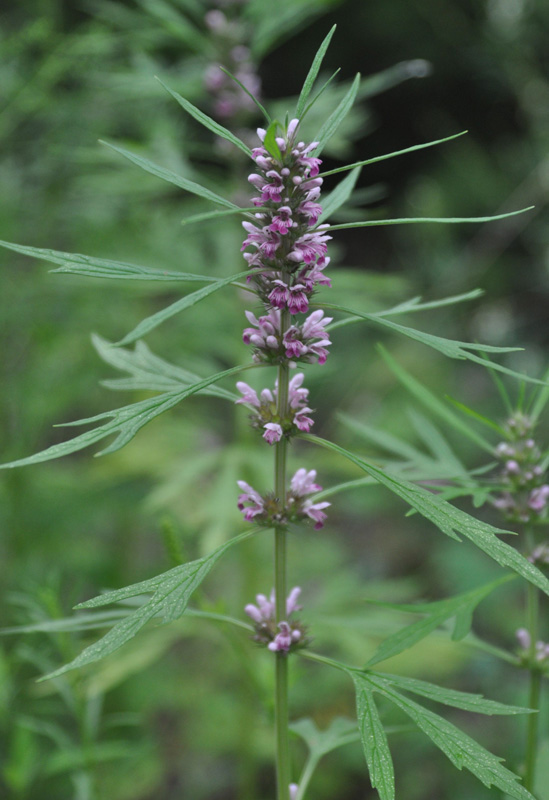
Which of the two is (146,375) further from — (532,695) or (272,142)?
(532,695)

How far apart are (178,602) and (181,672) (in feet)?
7.59

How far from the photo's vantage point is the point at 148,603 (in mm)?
693

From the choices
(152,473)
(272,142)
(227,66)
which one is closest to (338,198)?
(272,142)

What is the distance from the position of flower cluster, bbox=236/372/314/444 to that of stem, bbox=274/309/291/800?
0.04 ft

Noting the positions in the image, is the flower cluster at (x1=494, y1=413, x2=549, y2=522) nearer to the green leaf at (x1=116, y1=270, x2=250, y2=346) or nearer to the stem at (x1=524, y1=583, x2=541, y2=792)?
the stem at (x1=524, y1=583, x2=541, y2=792)

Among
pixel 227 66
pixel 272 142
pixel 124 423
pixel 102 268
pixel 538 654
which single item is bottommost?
pixel 538 654

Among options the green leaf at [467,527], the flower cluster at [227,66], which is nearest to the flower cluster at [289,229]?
the green leaf at [467,527]

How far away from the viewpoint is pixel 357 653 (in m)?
1.92

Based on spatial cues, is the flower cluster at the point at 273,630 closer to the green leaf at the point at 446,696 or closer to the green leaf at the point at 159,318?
the green leaf at the point at 446,696

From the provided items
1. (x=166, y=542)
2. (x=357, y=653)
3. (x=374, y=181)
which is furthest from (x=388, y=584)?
(x=374, y=181)

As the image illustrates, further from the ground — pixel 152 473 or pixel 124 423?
pixel 124 423

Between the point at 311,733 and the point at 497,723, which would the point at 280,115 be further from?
the point at 497,723

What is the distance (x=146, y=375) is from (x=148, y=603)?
0.36 meters

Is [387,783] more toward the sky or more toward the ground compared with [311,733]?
more toward the sky
